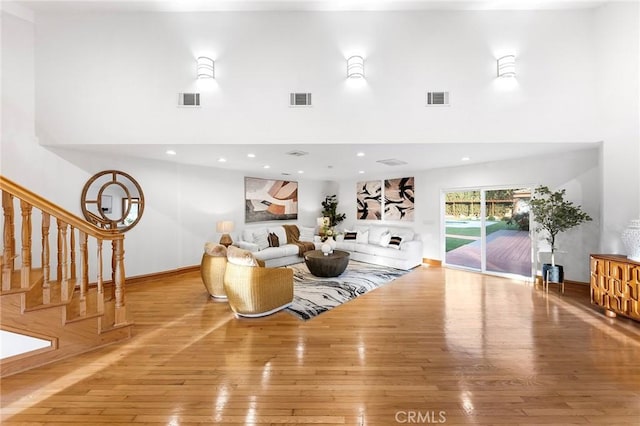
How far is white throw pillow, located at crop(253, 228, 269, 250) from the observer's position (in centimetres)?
611

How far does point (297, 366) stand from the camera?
227 centimetres

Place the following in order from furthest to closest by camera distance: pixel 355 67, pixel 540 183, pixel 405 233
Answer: pixel 405 233 < pixel 540 183 < pixel 355 67

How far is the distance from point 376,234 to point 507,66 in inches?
171

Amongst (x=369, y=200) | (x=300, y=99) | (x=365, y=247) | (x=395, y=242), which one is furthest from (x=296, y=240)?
(x=300, y=99)

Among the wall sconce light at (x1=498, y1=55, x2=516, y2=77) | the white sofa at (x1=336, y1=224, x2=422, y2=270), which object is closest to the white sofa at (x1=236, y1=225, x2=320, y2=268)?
the white sofa at (x1=336, y1=224, x2=422, y2=270)

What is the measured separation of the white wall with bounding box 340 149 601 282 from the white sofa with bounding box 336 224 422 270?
49cm

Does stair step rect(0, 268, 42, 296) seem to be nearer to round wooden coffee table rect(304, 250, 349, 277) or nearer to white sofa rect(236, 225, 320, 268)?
white sofa rect(236, 225, 320, 268)

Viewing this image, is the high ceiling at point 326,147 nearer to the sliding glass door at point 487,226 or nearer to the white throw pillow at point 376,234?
the sliding glass door at point 487,226

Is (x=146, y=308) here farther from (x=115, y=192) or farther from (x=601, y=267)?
(x=601, y=267)

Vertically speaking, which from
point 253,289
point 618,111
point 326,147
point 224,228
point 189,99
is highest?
point 189,99

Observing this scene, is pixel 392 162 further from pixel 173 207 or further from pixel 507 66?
pixel 173 207

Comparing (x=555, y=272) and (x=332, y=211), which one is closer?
(x=555, y=272)

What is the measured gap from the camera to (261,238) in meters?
6.21

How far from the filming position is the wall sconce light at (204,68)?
3719mm
